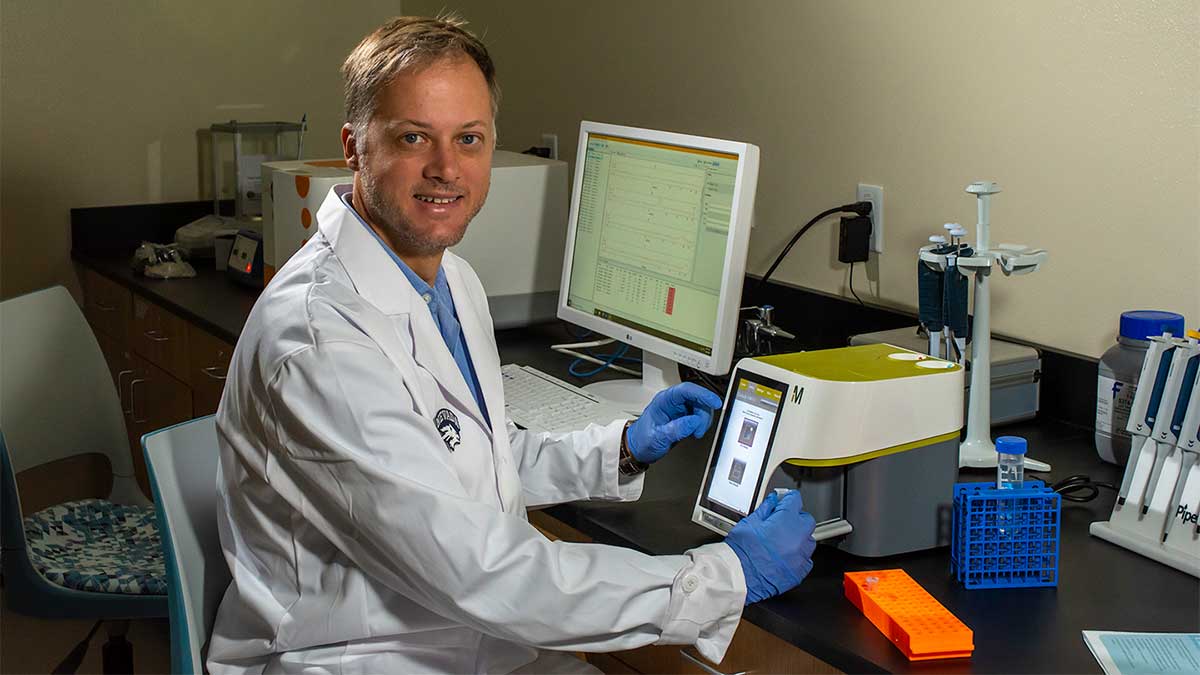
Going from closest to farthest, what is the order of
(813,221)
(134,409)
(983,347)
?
(983,347) → (813,221) → (134,409)

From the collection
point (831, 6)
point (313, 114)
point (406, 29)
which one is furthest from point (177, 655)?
point (313, 114)

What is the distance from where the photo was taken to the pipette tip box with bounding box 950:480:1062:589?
50.3 inches

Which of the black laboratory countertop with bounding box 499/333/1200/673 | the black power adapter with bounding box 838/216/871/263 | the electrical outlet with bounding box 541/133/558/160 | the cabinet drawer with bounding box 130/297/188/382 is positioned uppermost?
the electrical outlet with bounding box 541/133/558/160

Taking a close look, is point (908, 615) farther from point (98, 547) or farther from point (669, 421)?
point (98, 547)

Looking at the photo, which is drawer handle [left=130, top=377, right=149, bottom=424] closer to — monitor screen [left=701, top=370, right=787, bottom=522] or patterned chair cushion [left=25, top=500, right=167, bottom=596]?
patterned chair cushion [left=25, top=500, right=167, bottom=596]

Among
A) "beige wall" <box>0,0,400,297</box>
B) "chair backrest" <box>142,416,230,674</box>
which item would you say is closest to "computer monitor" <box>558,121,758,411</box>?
"chair backrest" <box>142,416,230,674</box>

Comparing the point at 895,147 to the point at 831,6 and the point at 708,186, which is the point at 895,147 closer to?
the point at 831,6

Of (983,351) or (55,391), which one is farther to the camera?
(55,391)

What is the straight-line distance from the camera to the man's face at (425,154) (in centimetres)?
145

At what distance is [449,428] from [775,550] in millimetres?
→ 413

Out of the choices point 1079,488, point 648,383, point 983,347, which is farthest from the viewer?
point 648,383

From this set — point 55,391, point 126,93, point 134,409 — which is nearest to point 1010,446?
point 55,391

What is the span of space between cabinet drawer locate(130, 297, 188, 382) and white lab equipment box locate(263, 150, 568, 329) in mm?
327

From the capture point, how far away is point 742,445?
1396 mm
